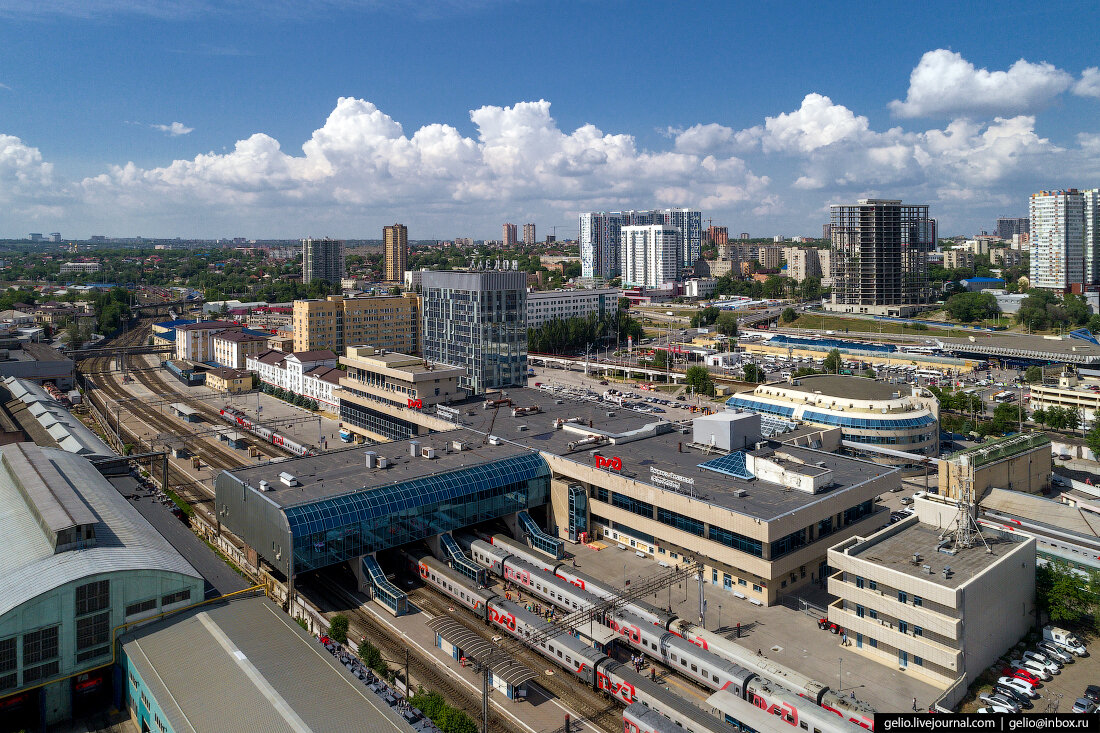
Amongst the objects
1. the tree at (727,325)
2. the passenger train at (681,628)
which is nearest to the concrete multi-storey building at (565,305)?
the tree at (727,325)

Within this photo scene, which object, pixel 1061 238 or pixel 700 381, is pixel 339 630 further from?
pixel 1061 238

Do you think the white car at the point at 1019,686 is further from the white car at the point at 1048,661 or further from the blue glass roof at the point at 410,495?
the blue glass roof at the point at 410,495

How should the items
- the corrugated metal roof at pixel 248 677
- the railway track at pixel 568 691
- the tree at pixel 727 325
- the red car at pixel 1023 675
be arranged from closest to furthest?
1. the corrugated metal roof at pixel 248 677
2. the railway track at pixel 568 691
3. the red car at pixel 1023 675
4. the tree at pixel 727 325

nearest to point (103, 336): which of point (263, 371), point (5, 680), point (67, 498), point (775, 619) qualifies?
point (263, 371)

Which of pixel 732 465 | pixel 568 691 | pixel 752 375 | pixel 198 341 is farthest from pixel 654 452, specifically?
pixel 198 341

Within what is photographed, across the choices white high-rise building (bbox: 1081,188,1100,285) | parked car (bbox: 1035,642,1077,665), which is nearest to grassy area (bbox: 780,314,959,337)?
white high-rise building (bbox: 1081,188,1100,285)

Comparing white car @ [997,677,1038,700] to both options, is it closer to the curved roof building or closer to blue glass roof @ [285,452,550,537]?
blue glass roof @ [285,452,550,537]
